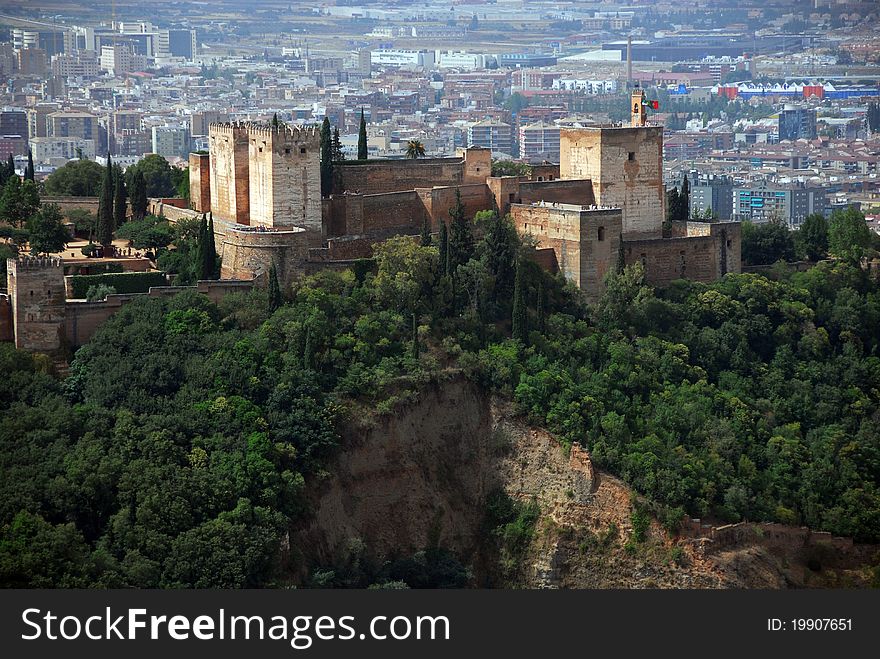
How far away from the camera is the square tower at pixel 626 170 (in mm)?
36938

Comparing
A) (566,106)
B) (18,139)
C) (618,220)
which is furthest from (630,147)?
(566,106)

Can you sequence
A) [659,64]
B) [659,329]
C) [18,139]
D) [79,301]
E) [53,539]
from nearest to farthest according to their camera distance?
[53,539] < [79,301] < [659,329] < [18,139] < [659,64]

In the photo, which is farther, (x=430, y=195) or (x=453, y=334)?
(x=430, y=195)

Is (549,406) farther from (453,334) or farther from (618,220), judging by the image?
(618,220)

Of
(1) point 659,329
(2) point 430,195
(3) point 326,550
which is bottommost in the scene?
(3) point 326,550

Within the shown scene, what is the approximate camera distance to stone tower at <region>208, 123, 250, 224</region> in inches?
1371

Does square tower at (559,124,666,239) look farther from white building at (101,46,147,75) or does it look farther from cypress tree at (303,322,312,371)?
white building at (101,46,147,75)

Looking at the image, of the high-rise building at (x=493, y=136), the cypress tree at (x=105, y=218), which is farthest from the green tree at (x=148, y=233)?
the high-rise building at (x=493, y=136)

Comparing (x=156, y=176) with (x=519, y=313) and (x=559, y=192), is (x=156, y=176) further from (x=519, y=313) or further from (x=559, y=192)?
(x=519, y=313)

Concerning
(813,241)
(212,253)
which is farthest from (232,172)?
(813,241)

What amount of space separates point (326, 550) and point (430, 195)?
8.52 m

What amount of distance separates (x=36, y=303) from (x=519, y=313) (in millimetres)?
7587

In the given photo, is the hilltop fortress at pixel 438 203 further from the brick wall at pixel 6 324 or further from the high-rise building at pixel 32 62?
the high-rise building at pixel 32 62

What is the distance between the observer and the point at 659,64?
142 meters
